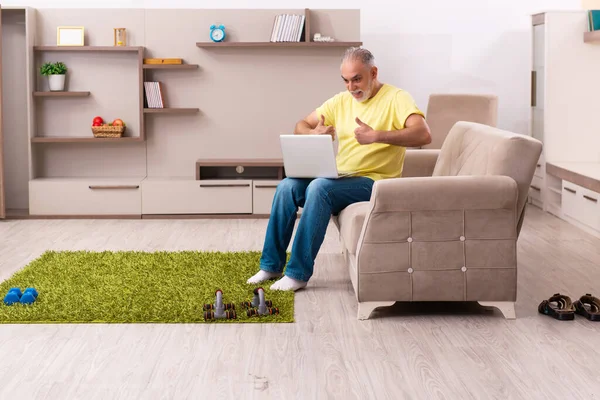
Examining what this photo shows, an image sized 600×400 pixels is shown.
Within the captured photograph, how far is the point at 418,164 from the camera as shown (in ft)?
15.6

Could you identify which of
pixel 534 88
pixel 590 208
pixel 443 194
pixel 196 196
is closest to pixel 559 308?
pixel 443 194

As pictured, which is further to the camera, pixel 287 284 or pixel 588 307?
pixel 287 284

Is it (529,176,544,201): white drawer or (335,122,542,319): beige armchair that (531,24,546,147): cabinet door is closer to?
(529,176,544,201): white drawer

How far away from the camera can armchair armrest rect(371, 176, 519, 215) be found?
3416 mm

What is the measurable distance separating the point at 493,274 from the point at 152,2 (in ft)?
14.4

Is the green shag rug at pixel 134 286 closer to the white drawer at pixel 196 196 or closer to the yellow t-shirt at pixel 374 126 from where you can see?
the yellow t-shirt at pixel 374 126

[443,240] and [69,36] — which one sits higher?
[69,36]

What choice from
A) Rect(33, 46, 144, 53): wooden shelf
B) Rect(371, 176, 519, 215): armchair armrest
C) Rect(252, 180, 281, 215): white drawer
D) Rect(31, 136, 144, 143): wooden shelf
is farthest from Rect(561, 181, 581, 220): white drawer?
Rect(33, 46, 144, 53): wooden shelf

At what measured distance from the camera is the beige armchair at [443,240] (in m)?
3.43

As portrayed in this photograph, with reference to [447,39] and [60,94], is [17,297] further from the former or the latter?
[447,39]

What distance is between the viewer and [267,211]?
6.34 metres

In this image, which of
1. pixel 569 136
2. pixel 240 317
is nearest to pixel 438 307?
pixel 240 317

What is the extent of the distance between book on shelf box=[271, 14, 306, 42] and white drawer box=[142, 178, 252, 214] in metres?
1.07

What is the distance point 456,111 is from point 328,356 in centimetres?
386
